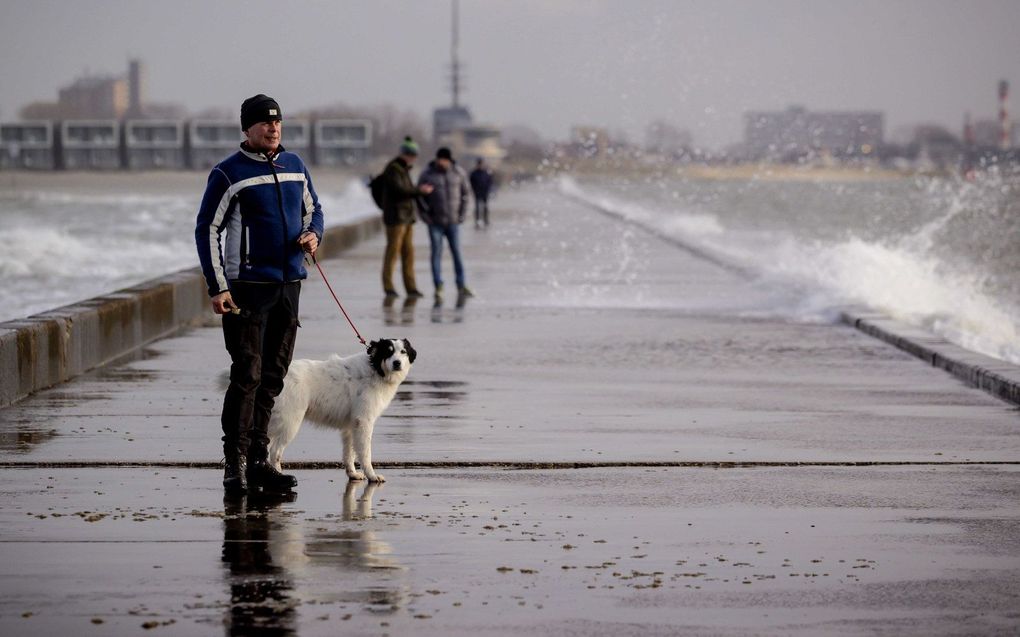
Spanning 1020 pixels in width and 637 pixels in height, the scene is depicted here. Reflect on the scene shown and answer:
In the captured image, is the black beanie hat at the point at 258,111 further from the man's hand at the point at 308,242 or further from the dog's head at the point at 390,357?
the dog's head at the point at 390,357

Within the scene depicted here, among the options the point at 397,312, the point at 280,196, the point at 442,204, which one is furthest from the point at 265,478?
the point at 442,204

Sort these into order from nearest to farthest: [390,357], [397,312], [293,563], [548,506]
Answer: [293,563] → [548,506] → [390,357] → [397,312]

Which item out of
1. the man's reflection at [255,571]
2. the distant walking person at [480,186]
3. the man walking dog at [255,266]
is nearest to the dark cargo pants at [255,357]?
the man walking dog at [255,266]

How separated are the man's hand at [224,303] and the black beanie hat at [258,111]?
798mm

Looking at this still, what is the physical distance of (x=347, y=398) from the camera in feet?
30.0

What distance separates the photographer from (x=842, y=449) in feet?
34.3

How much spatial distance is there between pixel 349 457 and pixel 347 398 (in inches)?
11.8

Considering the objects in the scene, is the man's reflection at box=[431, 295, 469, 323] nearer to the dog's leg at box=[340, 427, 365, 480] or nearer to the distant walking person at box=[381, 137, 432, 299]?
the distant walking person at box=[381, 137, 432, 299]

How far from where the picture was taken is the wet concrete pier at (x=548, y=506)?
638 cm

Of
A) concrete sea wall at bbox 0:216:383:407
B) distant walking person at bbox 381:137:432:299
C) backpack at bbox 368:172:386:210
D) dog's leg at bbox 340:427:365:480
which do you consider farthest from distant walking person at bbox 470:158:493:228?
dog's leg at bbox 340:427:365:480

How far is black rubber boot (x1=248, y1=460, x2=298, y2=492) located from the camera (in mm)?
8836

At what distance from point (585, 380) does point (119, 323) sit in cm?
422

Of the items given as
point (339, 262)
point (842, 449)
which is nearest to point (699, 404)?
point (842, 449)

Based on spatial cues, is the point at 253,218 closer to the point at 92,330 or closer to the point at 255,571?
the point at 255,571
